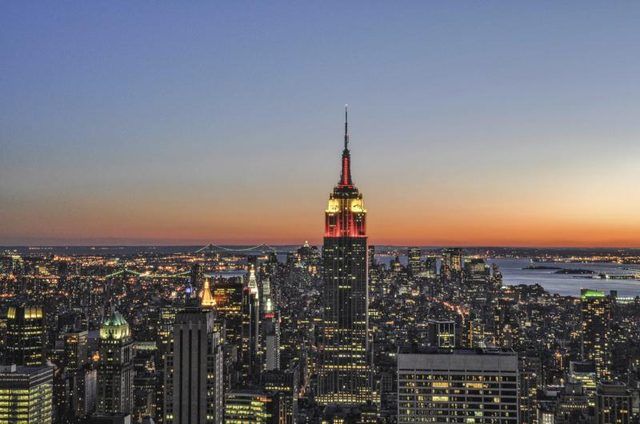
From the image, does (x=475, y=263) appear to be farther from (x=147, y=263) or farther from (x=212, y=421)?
(x=212, y=421)

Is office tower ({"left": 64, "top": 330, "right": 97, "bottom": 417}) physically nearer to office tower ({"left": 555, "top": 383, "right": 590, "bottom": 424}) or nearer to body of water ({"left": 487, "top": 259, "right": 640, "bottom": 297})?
office tower ({"left": 555, "top": 383, "right": 590, "bottom": 424})

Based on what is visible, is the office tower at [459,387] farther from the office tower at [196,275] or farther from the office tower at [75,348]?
the office tower at [196,275]

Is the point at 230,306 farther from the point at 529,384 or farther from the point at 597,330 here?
the point at 597,330

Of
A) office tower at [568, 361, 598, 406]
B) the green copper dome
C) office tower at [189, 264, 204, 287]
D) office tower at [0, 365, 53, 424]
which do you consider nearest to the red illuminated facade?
office tower at [189, 264, 204, 287]

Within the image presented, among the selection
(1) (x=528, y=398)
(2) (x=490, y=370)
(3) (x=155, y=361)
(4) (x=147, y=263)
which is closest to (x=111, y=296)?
(4) (x=147, y=263)

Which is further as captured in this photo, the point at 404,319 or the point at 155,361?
the point at 404,319
